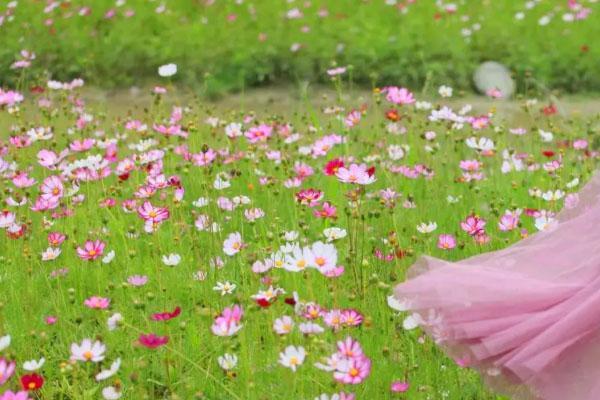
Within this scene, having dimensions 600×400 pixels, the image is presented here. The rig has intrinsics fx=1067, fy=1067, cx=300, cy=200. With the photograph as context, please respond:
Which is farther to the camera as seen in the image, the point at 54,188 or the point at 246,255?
the point at 54,188

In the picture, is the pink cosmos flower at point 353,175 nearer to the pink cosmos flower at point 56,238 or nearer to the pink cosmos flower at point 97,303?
the pink cosmos flower at point 97,303

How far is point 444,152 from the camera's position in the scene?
4.19 m

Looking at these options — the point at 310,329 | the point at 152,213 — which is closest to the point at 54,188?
the point at 152,213

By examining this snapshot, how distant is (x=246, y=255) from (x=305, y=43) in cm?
407

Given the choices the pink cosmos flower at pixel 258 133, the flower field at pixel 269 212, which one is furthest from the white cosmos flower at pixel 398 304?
the pink cosmos flower at pixel 258 133

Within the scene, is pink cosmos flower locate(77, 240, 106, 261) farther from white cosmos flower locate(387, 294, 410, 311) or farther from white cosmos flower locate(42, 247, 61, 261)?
white cosmos flower locate(387, 294, 410, 311)

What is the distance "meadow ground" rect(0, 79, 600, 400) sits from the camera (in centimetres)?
223

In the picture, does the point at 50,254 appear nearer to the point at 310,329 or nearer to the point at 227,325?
the point at 227,325

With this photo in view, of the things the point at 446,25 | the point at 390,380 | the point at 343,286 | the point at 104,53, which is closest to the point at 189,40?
the point at 104,53

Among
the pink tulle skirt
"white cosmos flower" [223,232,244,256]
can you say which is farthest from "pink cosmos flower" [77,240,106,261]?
the pink tulle skirt

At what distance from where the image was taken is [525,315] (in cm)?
214

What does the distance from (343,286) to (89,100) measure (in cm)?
367

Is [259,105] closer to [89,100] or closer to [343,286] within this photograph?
[89,100]

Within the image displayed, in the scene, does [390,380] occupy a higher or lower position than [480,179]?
higher
